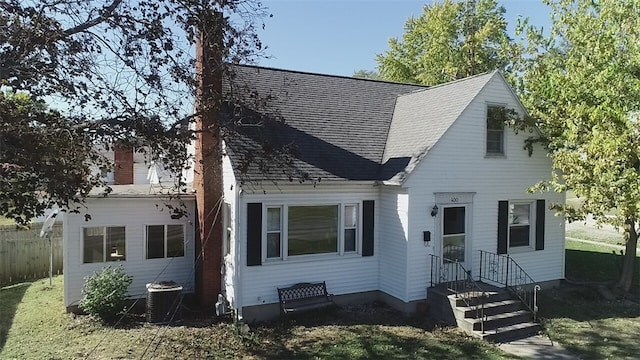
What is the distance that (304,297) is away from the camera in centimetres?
1156

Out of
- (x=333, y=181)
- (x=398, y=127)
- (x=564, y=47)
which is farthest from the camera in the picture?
(x=564, y=47)

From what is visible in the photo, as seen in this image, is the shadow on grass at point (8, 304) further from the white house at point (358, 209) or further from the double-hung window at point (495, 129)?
the double-hung window at point (495, 129)

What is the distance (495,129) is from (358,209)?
4771mm

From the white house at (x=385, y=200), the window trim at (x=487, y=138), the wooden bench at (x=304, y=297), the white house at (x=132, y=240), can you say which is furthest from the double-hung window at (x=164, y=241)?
the window trim at (x=487, y=138)

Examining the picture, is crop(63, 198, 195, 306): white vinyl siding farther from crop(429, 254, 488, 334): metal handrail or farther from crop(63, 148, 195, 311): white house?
crop(429, 254, 488, 334): metal handrail

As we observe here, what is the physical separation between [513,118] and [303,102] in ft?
20.9

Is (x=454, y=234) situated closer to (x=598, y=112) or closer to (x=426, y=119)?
(x=426, y=119)

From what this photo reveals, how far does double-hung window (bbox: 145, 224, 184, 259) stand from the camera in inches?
512

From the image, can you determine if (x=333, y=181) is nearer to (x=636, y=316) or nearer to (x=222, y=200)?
(x=222, y=200)

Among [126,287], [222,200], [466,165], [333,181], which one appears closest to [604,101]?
[466,165]

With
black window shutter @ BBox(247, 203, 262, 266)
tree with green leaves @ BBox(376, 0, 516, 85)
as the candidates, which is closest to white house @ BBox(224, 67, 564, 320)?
black window shutter @ BBox(247, 203, 262, 266)

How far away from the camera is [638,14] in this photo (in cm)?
1293

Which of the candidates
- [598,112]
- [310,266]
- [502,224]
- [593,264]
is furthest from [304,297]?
[593,264]

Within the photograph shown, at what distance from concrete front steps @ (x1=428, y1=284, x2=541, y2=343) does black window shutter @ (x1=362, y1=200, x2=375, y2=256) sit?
6.88 feet
